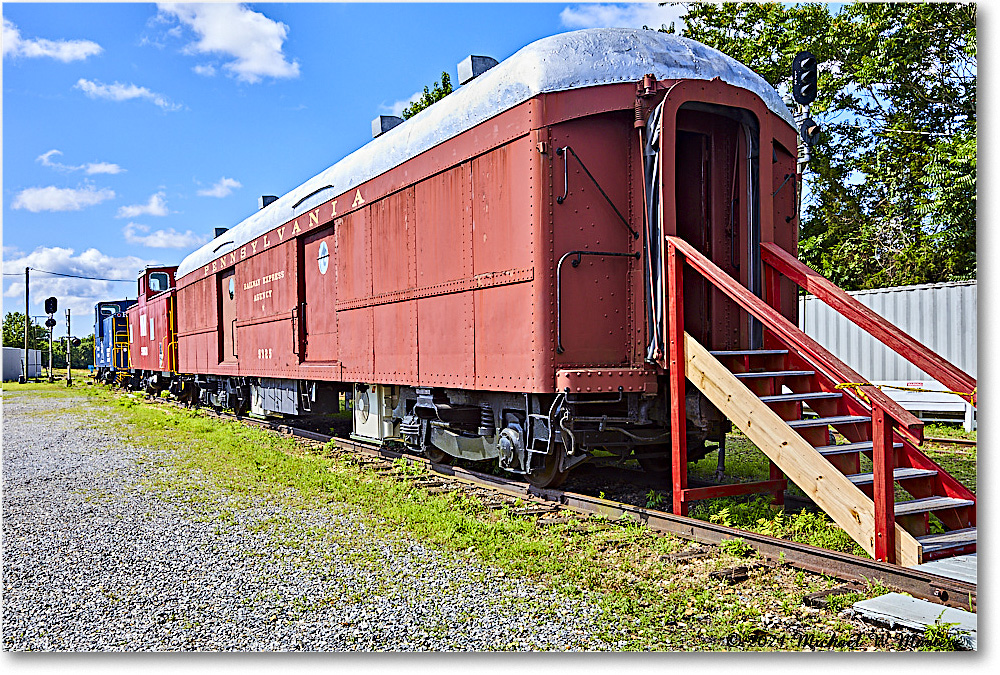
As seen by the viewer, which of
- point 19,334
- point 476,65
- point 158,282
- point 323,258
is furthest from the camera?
point 19,334

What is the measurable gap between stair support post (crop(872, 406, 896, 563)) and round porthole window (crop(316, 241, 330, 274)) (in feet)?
23.9

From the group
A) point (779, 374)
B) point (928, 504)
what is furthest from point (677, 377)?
point (928, 504)

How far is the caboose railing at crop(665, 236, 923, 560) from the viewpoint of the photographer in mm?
4629

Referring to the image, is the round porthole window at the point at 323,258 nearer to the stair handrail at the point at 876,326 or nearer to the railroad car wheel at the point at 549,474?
the railroad car wheel at the point at 549,474

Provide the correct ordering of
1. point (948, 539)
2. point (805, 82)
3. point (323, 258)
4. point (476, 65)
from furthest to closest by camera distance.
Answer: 1. point (323, 258)
2. point (805, 82)
3. point (476, 65)
4. point (948, 539)

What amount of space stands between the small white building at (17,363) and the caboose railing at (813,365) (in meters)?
46.4

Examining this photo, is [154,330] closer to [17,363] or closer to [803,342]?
[803,342]

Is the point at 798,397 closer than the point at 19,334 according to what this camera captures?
Yes

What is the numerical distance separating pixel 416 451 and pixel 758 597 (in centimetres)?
519

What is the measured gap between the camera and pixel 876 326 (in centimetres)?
559

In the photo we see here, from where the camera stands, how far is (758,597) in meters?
4.47

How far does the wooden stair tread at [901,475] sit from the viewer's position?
5.11 m

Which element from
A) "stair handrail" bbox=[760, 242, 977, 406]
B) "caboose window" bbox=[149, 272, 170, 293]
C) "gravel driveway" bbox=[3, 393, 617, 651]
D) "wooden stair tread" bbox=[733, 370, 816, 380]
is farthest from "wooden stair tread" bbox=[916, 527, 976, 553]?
"caboose window" bbox=[149, 272, 170, 293]

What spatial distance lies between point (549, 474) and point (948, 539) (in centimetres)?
320
